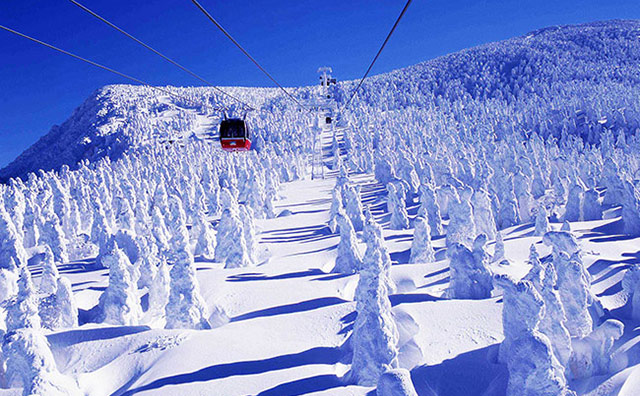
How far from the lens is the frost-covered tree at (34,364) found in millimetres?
8883

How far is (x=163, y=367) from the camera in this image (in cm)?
1115

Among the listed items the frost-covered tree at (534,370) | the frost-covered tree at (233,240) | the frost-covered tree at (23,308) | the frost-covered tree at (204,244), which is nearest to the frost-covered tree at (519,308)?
the frost-covered tree at (534,370)

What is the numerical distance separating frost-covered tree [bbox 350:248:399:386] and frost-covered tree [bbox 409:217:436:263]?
12572 millimetres

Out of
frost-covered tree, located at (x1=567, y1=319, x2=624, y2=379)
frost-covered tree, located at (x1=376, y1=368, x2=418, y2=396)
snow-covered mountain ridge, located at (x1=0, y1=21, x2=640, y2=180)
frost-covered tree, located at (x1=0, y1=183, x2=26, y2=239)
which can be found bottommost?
frost-covered tree, located at (x1=567, y1=319, x2=624, y2=379)

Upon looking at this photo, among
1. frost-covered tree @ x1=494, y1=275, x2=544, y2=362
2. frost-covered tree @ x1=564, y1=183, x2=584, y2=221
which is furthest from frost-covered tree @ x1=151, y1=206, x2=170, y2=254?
frost-covered tree @ x1=564, y1=183, x2=584, y2=221

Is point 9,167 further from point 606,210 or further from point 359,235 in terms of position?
point 606,210

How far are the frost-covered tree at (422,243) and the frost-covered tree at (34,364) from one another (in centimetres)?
1821

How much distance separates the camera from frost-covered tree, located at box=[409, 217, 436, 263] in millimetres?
22625

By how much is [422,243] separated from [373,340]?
13612 millimetres

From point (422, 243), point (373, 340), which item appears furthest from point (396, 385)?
point (422, 243)

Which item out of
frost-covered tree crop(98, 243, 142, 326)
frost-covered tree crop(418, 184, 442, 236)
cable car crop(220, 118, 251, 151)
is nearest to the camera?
frost-covered tree crop(98, 243, 142, 326)

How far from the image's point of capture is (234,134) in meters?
20.8

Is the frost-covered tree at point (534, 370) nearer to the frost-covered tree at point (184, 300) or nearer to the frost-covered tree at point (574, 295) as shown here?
the frost-covered tree at point (574, 295)

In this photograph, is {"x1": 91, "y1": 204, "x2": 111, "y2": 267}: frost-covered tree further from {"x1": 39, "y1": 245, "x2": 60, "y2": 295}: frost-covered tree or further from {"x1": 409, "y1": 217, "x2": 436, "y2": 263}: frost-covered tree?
{"x1": 409, "y1": 217, "x2": 436, "y2": 263}: frost-covered tree
